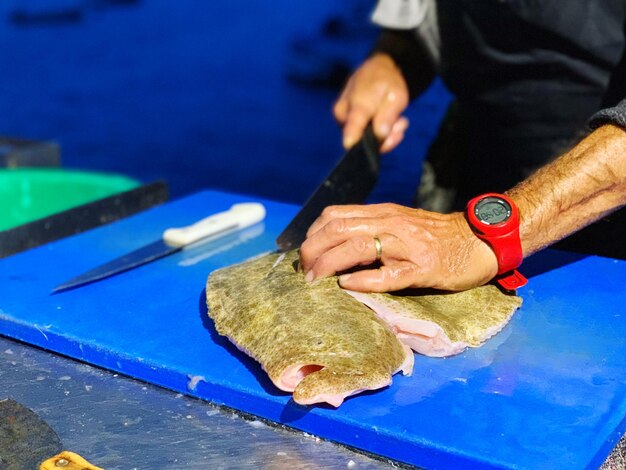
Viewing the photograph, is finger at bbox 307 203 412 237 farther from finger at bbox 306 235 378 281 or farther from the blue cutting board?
the blue cutting board

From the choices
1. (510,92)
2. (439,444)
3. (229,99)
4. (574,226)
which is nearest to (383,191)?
(510,92)

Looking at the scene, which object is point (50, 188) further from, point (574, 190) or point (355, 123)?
point (574, 190)

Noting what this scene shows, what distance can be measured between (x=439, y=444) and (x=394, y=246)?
551 mm

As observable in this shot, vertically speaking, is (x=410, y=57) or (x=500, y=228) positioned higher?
(x=410, y=57)

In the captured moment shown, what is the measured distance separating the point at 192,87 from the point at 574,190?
5.33 m

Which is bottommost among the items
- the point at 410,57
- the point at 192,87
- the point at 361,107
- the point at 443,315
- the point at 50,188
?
the point at 192,87

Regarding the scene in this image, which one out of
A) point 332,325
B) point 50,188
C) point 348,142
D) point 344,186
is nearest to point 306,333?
point 332,325

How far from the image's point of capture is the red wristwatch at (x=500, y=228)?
2127mm

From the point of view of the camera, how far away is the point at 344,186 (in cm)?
285

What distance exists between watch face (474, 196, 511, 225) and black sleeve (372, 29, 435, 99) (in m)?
1.46

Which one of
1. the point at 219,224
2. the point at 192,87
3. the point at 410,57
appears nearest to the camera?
the point at 219,224

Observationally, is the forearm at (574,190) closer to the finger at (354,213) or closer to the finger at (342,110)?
the finger at (354,213)

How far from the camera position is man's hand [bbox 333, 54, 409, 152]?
10.7 feet

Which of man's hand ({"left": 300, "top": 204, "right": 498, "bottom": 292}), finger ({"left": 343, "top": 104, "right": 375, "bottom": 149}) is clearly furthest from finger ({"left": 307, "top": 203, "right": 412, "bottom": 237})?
finger ({"left": 343, "top": 104, "right": 375, "bottom": 149})
